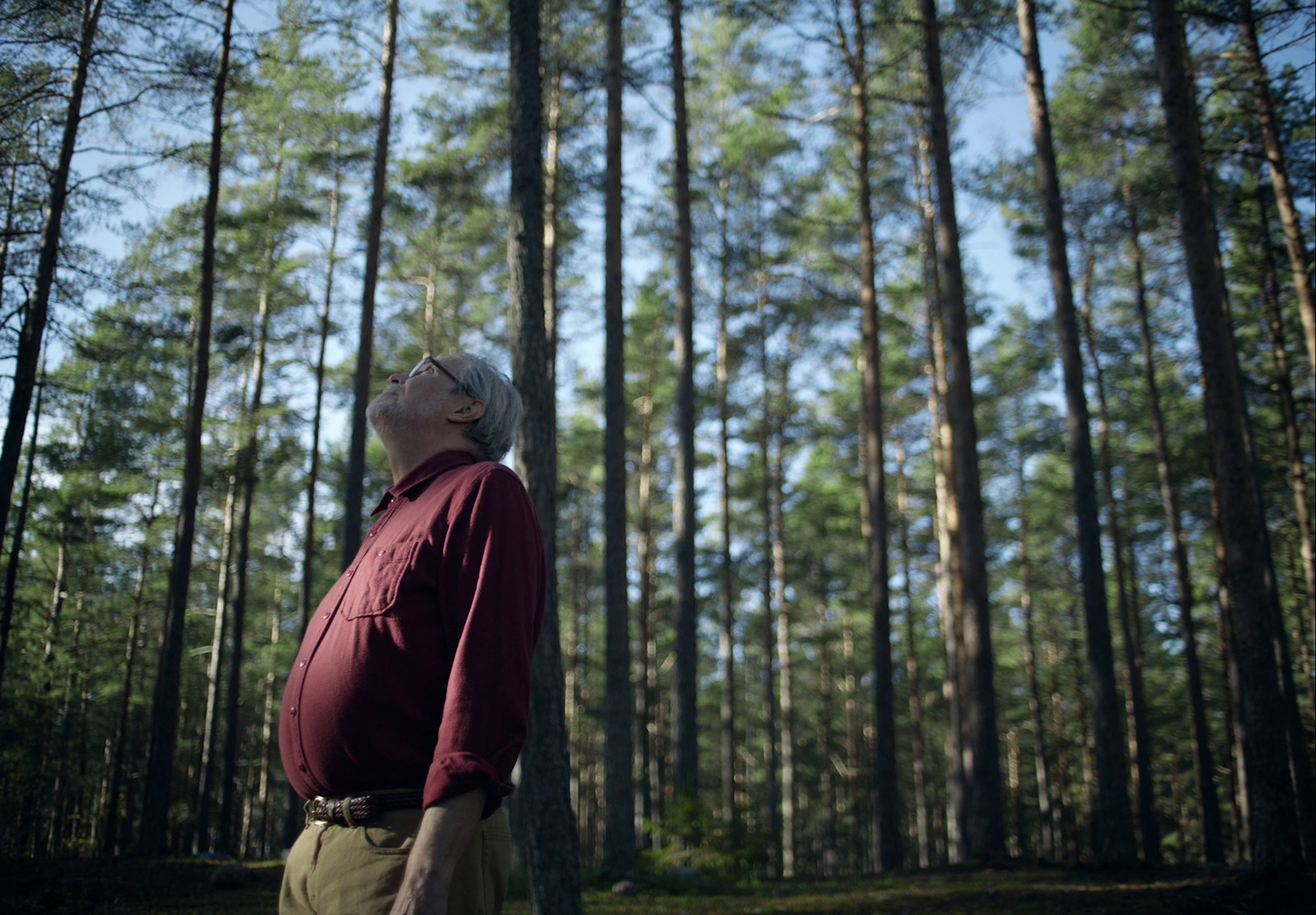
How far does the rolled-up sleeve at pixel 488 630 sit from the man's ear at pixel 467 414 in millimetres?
366

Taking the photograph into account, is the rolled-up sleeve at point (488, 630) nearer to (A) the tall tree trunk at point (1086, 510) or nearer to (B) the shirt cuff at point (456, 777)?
(B) the shirt cuff at point (456, 777)

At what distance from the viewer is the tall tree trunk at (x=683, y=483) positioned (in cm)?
1166

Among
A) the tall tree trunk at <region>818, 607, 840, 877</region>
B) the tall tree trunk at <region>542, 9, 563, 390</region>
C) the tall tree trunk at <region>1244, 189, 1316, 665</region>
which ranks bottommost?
the tall tree trunk at <region>818, 607, 840, 877</region>

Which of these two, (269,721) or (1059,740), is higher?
(269,721)

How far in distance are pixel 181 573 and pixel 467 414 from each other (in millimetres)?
11297

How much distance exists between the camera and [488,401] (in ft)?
7.25

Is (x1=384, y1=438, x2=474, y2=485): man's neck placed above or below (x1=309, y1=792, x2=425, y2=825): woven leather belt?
above

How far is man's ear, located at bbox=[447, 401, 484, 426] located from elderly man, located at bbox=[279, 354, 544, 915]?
10.3 inches

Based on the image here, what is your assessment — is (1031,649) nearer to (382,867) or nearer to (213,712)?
(213,712)

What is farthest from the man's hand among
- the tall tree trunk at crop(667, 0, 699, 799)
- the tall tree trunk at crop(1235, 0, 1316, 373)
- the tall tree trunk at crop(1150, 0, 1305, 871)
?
the tall tree trunk at crop(1235, 0, 1316, 373)

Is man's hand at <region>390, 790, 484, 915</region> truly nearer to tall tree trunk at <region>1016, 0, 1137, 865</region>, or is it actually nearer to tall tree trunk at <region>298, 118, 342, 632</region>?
tall tree trunk at <region>1016, 0, 1137, 865</region>

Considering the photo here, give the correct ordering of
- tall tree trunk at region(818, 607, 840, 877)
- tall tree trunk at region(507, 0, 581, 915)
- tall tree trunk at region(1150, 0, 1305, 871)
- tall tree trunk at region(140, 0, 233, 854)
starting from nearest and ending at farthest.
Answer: tall tree trunk at region(507, 0, 581, 915), tall tree trunk at region(1150, 0, 1305, 871), tall tree trunk at region(140, 0, 233, 854), tall tree trunk at region(818, 607, 840, 877)

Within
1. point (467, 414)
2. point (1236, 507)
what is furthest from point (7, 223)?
point (1236, 507)

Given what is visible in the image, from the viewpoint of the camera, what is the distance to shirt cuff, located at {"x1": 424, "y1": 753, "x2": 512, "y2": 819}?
1.49 meters
